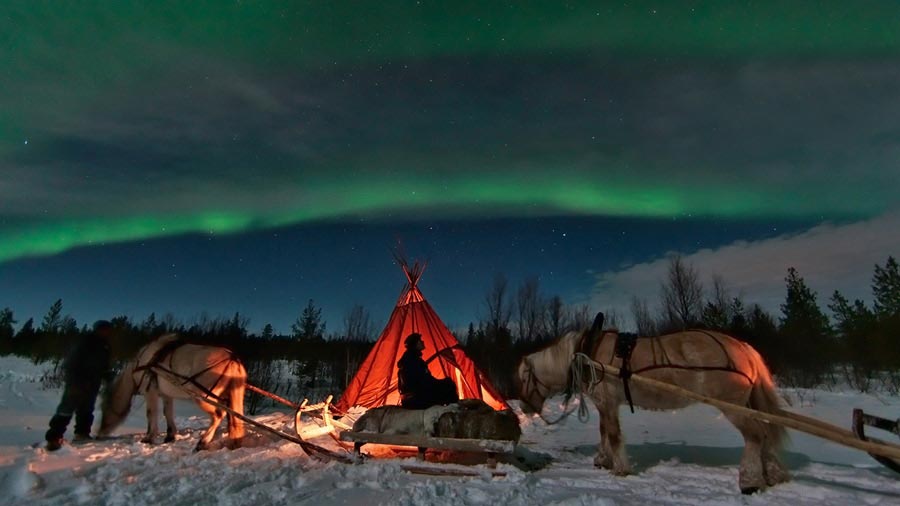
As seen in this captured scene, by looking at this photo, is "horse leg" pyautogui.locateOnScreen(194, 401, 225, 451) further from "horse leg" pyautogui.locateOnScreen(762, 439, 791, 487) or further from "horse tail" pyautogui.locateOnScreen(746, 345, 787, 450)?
"horse tail" pyautogui.locateOnScreen(746, 345, 787, 450)

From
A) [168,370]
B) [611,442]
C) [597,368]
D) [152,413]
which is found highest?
[597,368]

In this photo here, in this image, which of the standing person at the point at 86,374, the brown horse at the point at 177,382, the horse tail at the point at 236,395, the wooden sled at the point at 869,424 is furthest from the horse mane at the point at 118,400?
the wooden sled at the point at 869,424

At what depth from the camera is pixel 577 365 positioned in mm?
4863

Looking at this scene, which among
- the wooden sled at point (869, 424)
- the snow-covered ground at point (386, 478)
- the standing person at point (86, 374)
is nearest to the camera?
the wooden sled at point (869, 424)

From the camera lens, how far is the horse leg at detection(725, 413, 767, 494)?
3.62m

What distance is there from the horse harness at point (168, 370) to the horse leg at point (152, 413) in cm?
12

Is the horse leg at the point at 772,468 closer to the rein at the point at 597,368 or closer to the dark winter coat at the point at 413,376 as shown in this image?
the rein at the point at 597,368

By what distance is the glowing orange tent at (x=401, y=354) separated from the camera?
8.85m

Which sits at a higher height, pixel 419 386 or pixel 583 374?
pixel 583 374

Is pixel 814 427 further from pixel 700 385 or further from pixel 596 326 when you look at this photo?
pixel 596 326

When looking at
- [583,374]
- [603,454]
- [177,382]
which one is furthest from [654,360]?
[177,382]

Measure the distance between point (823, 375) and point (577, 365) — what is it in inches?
1039

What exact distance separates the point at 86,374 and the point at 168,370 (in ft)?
4.47

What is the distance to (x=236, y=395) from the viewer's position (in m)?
6.10
